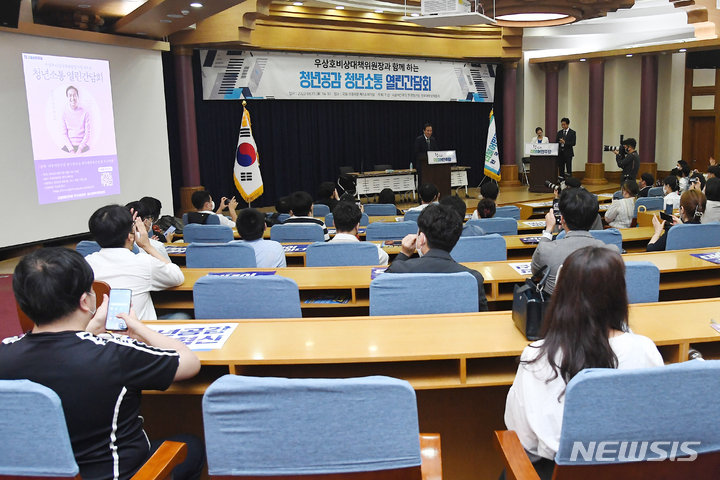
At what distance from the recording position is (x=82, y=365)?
60.3 inches

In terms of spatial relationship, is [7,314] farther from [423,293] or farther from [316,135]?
[316,135]

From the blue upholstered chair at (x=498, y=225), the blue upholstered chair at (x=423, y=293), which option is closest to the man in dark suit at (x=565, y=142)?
the blue upholstered chair at (x=498, y=225)

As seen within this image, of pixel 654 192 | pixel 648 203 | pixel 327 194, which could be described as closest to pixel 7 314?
pixel 327 194

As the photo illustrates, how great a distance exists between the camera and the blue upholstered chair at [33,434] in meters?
1.36

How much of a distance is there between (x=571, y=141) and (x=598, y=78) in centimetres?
164

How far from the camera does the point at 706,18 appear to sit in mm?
10328

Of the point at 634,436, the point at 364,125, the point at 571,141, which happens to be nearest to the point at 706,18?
the point at 571,141

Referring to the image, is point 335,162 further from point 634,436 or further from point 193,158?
point 634,436

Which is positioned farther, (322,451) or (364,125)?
(364,125)

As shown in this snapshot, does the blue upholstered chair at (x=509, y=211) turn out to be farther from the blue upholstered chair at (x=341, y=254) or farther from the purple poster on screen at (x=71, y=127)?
the purple poster on screen at (x=71, y=127)

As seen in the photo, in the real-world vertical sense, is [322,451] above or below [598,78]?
Answer: below

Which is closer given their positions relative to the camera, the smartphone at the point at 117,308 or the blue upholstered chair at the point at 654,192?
the smartphone at the point at 117,308

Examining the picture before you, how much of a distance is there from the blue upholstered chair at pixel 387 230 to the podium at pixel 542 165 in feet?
25.2

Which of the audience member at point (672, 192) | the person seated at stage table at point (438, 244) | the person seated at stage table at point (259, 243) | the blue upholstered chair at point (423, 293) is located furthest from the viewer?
the audience member at point (672, 192)
